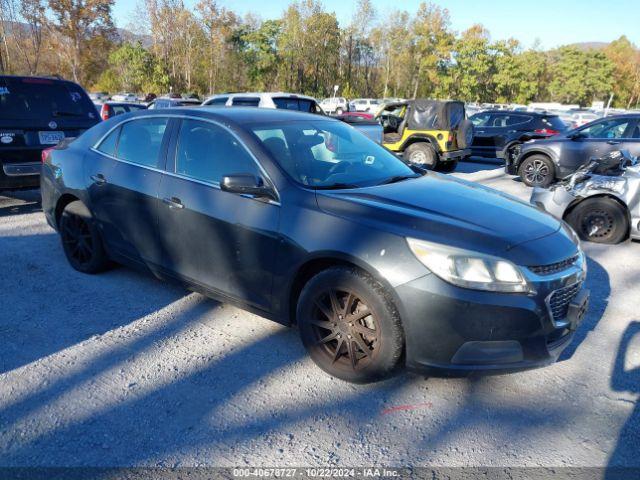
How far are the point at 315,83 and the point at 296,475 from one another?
5847cm

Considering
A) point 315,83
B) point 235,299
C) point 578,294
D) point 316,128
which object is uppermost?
point 315,83

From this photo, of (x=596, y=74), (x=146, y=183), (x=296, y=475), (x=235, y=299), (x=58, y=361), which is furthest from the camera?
(x=596, y=74)

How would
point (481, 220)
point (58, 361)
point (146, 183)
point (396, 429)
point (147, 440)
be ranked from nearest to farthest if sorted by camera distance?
point (147, 440)
point (396, 429)
point (481, 220)
point (58, 361)
point (146, 183)

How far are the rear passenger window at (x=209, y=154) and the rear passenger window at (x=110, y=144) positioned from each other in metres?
0.86

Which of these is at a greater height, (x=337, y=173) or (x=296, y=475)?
(x=337, y=173)

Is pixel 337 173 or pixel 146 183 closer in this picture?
pixel 337 173

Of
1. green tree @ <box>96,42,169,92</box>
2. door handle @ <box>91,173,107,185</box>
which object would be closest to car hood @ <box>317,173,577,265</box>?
door handle @ <box>91,173,107,185</box>

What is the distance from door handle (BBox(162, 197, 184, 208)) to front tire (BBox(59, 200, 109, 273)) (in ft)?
3.50

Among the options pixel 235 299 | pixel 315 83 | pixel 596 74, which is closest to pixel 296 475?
pixel 235 299

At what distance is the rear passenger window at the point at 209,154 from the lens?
11.0 ft

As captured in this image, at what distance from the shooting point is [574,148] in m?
9.31

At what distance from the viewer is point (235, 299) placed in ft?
11.0

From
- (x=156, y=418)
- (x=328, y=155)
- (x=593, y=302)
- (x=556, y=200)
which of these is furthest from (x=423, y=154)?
(x=156, y=418)

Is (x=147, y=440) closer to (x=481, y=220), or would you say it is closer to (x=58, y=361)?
(x=58, y=361)
